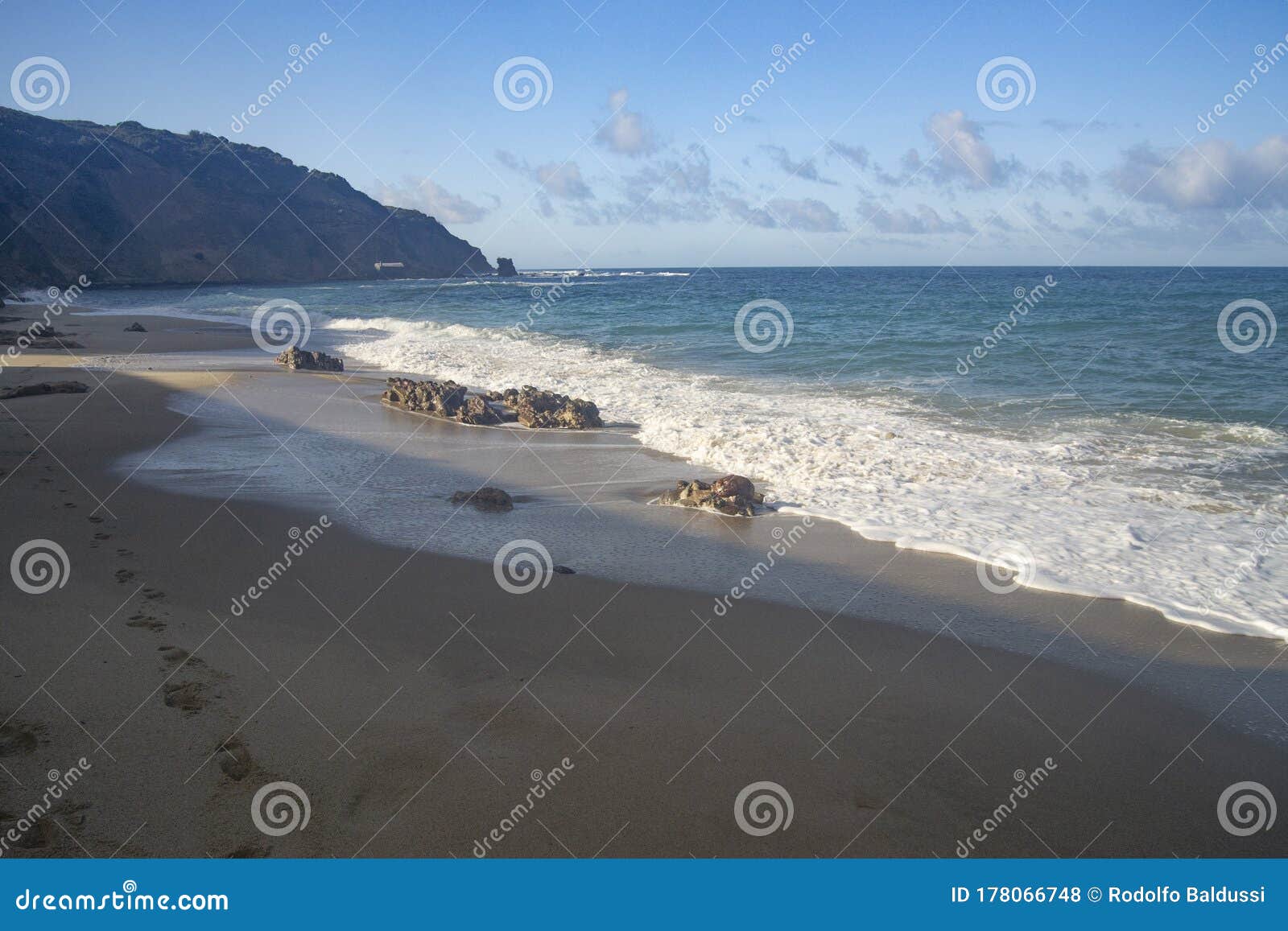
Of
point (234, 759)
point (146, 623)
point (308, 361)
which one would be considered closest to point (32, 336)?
point (308, 361)

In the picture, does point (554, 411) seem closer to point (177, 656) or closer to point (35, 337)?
point (177, 656)

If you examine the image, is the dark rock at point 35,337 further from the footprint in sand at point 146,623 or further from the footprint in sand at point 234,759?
the footprint in sand at point 234,759

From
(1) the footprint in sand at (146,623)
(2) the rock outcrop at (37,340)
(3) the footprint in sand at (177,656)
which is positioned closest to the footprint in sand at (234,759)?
(3) the footprint in sand at (177,656)

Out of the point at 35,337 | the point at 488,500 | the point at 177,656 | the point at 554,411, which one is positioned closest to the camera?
the point at 177,656

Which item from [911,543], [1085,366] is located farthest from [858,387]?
[911,543]

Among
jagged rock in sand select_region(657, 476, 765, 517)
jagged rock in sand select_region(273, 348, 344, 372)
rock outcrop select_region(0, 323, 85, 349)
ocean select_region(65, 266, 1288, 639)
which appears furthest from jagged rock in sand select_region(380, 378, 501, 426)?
rock outcrop select_region(0, 323, 85, 349)

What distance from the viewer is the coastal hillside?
65375mm

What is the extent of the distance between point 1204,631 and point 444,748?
459 centimetres

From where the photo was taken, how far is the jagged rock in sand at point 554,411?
11492mm

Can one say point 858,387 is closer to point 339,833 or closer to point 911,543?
point 911,543

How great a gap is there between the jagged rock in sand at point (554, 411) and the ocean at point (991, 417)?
699 mm

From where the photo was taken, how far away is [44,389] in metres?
11.7

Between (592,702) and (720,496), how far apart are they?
3686 mm

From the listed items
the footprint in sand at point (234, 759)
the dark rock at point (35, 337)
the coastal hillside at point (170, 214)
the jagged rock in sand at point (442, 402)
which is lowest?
the footprint in sand at point (234, 759)
